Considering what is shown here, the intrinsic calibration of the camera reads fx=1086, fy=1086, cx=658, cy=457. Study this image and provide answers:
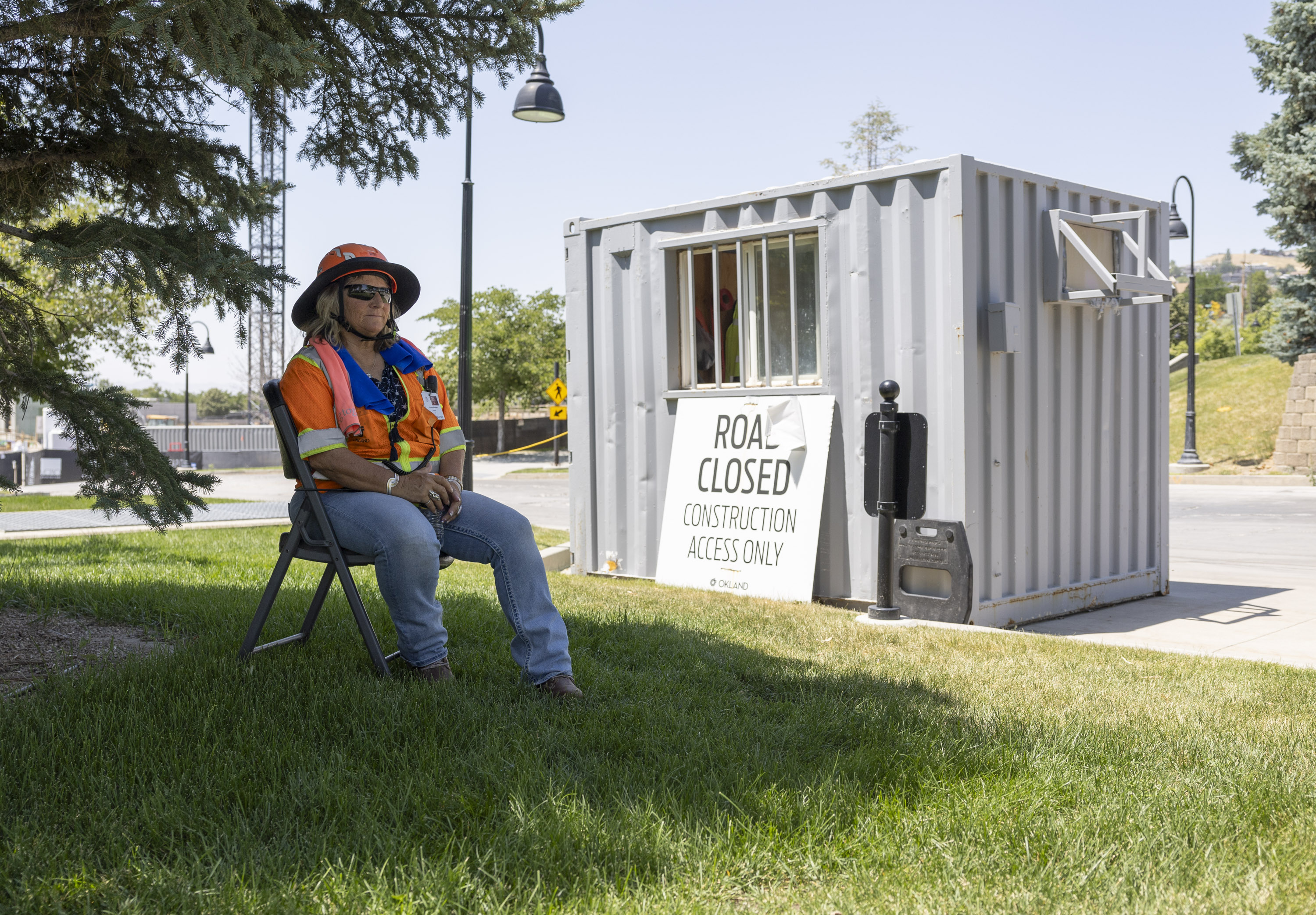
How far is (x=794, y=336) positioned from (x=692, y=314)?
2.92 feet

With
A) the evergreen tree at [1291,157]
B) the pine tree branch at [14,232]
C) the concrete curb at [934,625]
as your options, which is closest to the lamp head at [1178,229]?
the evergreen tree at [1291,157]

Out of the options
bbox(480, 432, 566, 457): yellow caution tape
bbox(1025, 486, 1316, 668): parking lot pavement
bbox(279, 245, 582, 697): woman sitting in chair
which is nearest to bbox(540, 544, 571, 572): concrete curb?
bbox(1025, 486, 1316, 668): parking lot pavement

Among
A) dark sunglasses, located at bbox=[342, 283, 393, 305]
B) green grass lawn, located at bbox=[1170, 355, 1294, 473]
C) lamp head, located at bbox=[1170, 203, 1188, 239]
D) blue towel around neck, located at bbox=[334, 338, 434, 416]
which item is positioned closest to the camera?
blue towel around neck, located at bbox=[334, 338, 434, 416]

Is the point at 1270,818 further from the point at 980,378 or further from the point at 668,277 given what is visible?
the point at 668,277

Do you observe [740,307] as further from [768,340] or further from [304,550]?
[304,550]

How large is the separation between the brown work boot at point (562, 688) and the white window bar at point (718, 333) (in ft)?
14.1

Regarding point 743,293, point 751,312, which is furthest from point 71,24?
point 751,312

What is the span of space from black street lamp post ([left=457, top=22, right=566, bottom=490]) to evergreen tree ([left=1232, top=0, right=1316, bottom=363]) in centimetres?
1727

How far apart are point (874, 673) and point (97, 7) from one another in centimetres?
409

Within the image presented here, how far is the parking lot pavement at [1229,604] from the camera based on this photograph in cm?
598

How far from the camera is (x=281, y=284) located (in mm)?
4594

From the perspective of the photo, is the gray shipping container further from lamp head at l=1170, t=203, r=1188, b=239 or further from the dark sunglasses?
lamp head at l=1170, t=203, r=1188, b=239

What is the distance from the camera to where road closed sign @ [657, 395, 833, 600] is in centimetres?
727

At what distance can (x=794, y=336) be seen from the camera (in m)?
7.47
